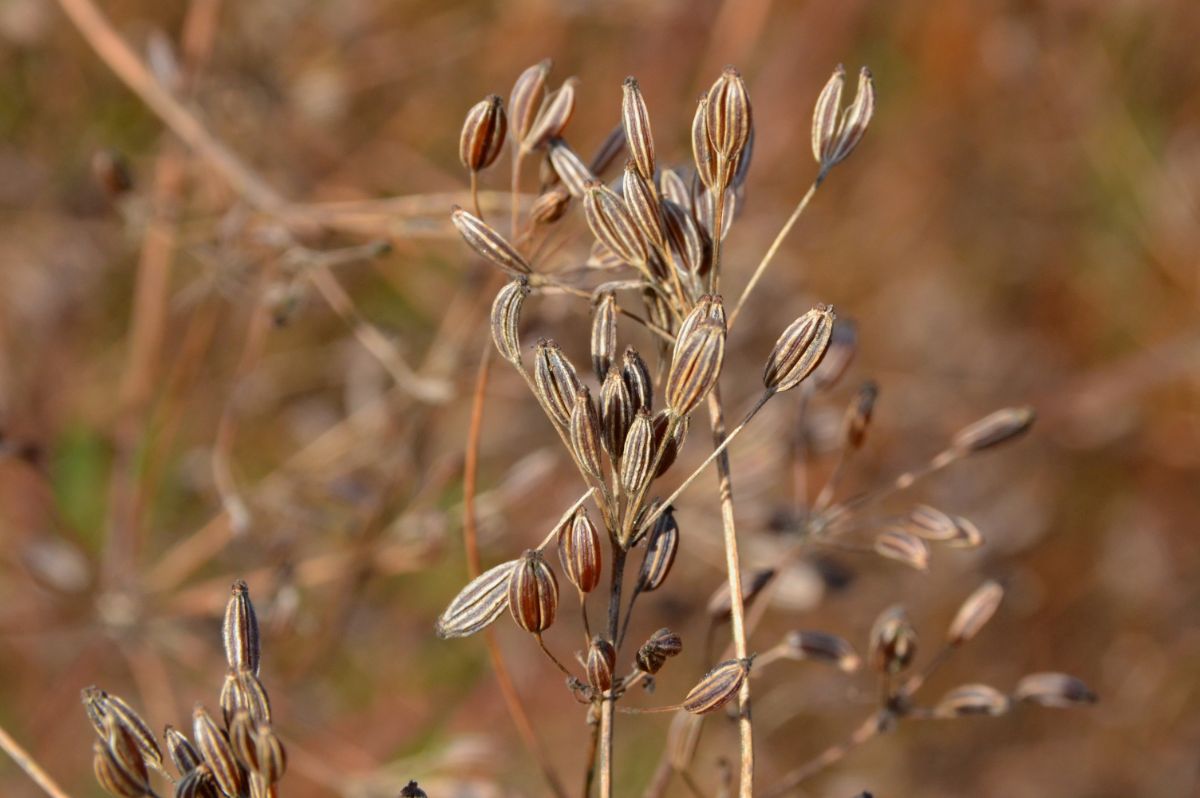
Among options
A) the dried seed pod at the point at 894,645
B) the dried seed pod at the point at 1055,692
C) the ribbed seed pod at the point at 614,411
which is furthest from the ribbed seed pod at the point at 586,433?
the dried seed pod at the point at 1055,692

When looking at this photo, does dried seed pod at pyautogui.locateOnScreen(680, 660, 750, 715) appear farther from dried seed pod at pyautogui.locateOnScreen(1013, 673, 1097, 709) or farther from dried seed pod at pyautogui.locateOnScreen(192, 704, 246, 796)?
dried seed pod at pyautogui.locateOnScreen(1013, 673, 1097, 709)

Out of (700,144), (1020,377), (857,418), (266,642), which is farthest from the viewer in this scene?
(1020,377)

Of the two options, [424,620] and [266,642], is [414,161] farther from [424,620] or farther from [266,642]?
[266,642]

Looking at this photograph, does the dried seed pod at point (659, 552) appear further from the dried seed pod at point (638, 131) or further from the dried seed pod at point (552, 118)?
the dried seed pod at point (552, 118)

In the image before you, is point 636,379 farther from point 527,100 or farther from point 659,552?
point 527,100

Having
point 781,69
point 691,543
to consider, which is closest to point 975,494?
point 691,543

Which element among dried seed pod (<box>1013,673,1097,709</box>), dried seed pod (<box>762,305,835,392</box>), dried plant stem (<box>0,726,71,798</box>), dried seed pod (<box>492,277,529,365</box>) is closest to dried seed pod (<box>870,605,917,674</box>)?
dried seed pod (<box>1013,673,1097,709</box>)
